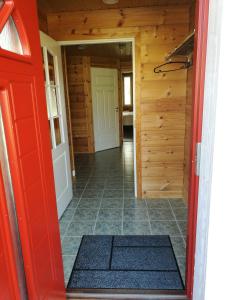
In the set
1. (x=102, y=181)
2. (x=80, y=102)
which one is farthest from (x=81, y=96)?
(x=102, y=181)

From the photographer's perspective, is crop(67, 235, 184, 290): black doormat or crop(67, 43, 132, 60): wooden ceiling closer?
crop(67, 235, 184, 290): black doormat

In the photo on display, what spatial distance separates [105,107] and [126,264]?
4.46m

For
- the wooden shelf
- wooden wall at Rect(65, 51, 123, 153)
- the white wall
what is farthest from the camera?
wooden wall at Rect(65, 51, 123, 153)

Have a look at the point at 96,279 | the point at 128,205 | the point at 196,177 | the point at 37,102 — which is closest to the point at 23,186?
the point at 37,102

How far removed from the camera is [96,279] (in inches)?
70.2

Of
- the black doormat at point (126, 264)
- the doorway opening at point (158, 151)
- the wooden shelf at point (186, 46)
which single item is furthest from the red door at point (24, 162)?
the doorway opening at point (158, 151)

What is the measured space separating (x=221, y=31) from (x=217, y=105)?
25 centimetres

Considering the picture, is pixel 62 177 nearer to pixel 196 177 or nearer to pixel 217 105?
pixel 196 177

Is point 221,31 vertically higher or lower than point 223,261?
higher

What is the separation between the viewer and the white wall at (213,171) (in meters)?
0.83

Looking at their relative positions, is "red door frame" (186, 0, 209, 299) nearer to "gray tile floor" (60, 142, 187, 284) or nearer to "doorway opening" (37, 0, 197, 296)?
"gray tile floor" (60, 142, 187, 284)

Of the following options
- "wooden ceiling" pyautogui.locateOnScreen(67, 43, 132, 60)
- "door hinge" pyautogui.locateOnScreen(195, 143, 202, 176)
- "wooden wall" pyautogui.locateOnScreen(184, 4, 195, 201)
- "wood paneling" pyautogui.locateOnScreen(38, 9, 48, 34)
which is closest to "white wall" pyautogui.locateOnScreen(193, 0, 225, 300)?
"door hinge" pyautogui.locateOnScreen(195, 143, 202, 176)

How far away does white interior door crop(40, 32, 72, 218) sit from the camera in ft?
8.01

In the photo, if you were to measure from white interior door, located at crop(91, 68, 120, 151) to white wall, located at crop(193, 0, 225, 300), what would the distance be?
4838 mm
